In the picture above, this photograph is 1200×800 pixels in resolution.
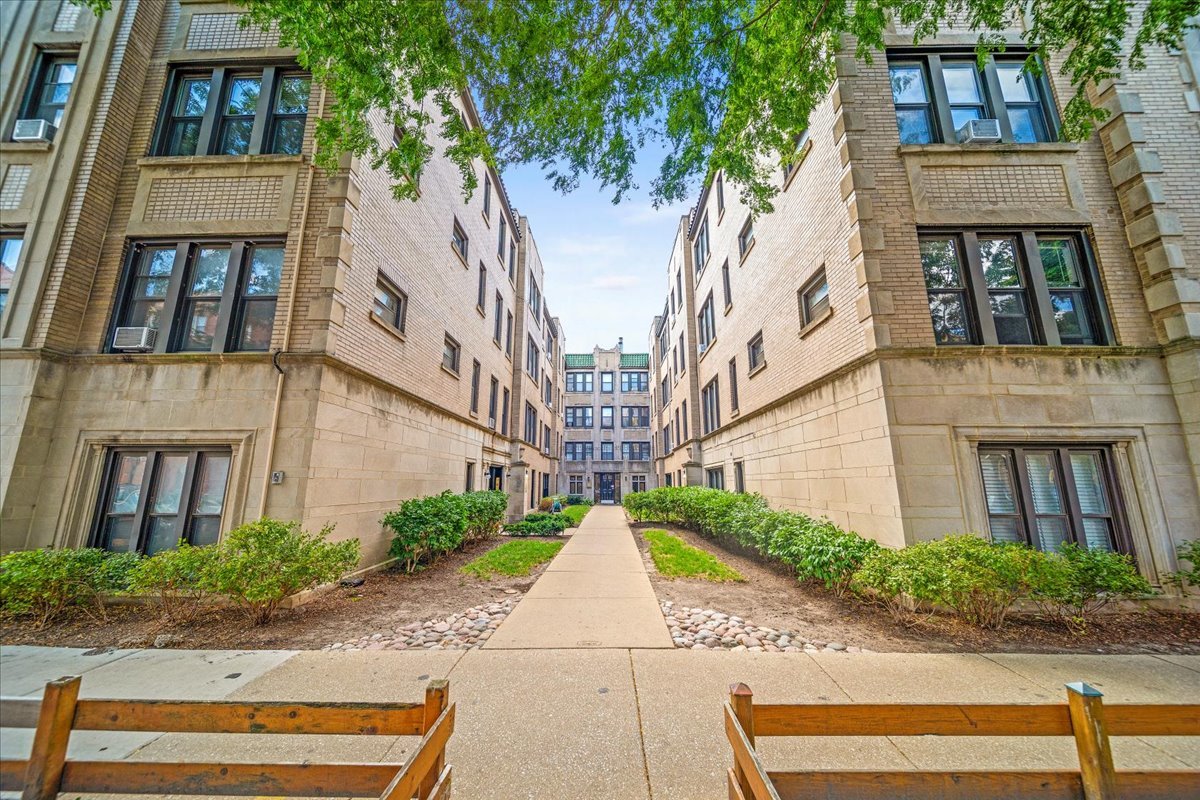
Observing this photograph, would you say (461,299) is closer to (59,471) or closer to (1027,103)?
(59,471)

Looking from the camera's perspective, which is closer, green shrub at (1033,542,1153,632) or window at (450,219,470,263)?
green shrub at (1033,542,1153,632)

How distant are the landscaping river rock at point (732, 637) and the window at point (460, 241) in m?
11.8

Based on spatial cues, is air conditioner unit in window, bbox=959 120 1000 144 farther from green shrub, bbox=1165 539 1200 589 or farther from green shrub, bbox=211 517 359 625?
green shrub, bbox=211 517 359 625

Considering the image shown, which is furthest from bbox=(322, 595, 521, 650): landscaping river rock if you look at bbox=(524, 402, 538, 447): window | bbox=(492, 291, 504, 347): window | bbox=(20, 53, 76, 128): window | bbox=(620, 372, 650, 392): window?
bbox=(620, 372, 650, 392): window

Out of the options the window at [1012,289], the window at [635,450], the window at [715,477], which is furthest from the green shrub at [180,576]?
the window at [635,450]

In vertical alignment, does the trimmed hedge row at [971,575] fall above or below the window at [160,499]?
below

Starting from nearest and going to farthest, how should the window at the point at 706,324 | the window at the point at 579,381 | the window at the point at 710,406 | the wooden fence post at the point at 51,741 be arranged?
1. the wooden fence post at the point at 51,741
2. the window at the point at 710,406
3. the window at the point at 706,324
4. the window at the point at 579,381

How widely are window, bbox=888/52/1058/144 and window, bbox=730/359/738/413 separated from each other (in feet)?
25.2

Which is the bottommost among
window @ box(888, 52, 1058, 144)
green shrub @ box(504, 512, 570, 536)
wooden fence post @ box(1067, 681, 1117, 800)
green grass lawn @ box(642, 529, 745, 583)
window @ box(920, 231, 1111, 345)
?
green grass lawn @ box(642, 529, 745, 583)

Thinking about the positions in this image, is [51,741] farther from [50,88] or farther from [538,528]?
[50,88]

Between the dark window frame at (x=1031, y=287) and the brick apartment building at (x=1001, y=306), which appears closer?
the brick apartment building at (x=1001, y=306)

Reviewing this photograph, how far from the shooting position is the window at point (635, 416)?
125 feet

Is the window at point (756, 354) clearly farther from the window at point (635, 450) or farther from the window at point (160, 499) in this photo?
the window at point (635, 450)

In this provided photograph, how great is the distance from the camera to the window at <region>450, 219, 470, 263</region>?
12.9 meters
